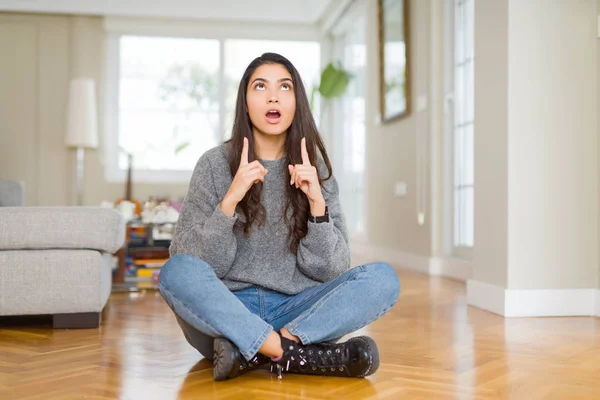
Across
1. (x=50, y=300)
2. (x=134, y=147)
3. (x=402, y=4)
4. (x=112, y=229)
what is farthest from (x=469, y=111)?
(x=134, y=147)

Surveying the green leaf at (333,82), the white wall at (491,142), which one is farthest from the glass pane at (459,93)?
the green leaf at (333,82)

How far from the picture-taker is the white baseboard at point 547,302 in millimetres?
2990

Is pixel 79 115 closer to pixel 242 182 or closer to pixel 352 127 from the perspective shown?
pixel 352 127

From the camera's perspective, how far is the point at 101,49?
7410 millimetres

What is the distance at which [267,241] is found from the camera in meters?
1.93

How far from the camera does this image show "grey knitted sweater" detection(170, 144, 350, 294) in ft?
6.14

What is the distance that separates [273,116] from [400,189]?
366cm

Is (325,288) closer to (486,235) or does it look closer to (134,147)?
(486,235)

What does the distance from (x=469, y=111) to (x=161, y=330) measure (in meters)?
2.70

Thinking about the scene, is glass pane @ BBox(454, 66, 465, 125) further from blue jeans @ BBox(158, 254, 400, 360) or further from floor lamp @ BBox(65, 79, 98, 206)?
floor lamp @ BBox(65, 79, 98, 206)

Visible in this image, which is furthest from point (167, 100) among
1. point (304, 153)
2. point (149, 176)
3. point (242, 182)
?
point (242, 182)

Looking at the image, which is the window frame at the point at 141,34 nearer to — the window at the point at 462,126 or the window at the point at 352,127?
the window at the point at 352,127

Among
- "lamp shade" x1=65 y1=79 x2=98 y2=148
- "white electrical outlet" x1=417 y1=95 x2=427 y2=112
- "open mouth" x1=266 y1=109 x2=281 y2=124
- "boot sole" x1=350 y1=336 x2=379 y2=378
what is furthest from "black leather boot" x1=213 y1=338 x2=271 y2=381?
"lamp shade" x1=65 y1=79 x2=98 y2=148

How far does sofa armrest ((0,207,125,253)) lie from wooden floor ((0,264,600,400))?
338mm
